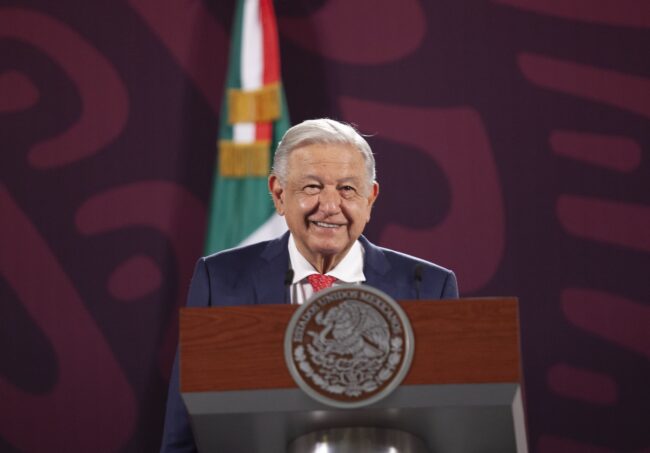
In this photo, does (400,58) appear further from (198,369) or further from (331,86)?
(198,369)

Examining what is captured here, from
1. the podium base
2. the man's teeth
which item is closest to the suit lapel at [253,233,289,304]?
the man's teeth

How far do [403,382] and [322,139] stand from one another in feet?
2.98

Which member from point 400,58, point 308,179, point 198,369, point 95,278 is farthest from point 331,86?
point 198,369

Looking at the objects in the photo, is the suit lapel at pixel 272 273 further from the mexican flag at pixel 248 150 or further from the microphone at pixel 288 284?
the mexican flag at pixel 248 150

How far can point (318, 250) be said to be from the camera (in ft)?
8.32

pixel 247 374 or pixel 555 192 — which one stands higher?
pixel 555 192

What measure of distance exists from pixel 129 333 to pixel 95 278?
0.25 metres

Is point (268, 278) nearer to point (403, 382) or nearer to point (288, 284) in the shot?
point (288, 284)

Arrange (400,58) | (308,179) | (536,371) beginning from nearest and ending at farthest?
(308,179) → (536,371) → (400,58)

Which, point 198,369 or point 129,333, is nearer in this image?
point 198,369

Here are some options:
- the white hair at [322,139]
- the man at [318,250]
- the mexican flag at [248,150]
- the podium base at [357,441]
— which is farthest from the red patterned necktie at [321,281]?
the mexican flag at [248,150]

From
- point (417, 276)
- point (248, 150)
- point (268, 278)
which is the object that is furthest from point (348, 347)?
point (248, 150)

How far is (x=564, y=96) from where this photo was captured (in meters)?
4.18

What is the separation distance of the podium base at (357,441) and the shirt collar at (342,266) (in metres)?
0.75
